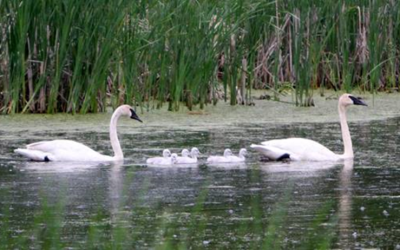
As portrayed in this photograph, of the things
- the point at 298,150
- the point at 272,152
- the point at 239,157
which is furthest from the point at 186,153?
the point at 298,150

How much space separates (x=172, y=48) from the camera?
13.6 meters

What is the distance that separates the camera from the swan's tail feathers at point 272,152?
10.2 m

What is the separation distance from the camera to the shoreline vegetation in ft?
41.0

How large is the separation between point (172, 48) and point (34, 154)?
153 inches

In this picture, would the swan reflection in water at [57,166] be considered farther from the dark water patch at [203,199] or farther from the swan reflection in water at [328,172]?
the swan reflection in water at [328,172]

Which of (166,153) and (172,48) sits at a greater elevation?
(172,48)

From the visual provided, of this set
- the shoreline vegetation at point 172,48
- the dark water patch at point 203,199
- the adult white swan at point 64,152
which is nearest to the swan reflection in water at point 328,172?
the dark water patch at point 203,199

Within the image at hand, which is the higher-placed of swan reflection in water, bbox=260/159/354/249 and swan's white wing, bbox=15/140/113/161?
swan's white wing, bbox=15/140/113/161

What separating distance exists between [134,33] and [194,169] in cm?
398

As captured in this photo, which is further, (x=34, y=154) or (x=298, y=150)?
(x=298, y=150)

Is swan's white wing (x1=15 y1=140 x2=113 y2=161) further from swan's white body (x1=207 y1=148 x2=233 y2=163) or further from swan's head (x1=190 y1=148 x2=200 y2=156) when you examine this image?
swan's white body (x1=207 y1=148 x2=233 y2=163)

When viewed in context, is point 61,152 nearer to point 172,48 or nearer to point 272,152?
point 272,152

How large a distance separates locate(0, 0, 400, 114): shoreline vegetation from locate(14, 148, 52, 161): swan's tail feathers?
2.47m

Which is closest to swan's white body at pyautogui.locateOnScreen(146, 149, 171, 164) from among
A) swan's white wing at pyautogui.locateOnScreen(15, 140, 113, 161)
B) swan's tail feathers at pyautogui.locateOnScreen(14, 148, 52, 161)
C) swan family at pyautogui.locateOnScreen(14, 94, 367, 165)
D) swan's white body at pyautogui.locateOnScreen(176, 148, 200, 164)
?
swan family at pyautogui.locateOnScreen(14, 94, 367, 165)
